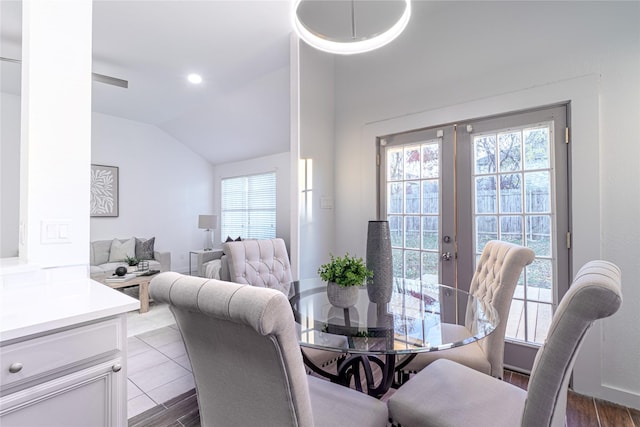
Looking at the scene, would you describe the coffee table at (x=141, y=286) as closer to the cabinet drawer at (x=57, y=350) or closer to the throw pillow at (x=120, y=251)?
the throw pillow at (x=120, y=251)

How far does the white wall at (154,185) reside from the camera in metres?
5.25

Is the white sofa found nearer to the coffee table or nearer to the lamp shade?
the coffee table

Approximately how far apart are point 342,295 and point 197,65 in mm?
3183

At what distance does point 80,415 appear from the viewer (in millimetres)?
981

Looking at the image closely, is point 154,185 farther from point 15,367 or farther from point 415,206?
point 15,367

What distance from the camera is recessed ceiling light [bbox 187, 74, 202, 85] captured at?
12.0 feet

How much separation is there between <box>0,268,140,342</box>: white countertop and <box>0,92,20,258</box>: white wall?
4025 mm

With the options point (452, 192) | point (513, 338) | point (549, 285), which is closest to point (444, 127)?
point (452, 192)

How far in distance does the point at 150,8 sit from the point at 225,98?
1.97m

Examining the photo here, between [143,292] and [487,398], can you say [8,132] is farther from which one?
[487,398]

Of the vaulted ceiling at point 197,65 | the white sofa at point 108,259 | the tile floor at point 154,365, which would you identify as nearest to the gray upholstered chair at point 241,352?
the tile floor at point 154,365

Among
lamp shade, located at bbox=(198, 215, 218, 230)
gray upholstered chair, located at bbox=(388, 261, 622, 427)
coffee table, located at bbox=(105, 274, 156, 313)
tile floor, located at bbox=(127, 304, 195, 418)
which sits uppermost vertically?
lamp shade, located at bbox=(198, 215, 218, 230)

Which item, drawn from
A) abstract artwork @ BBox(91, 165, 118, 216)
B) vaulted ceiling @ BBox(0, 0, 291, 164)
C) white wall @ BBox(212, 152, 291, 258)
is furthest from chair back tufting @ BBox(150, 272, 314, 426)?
abstract artwork @ BBox(91, 165, 118, 216)

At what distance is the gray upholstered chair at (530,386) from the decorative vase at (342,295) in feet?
1.54
